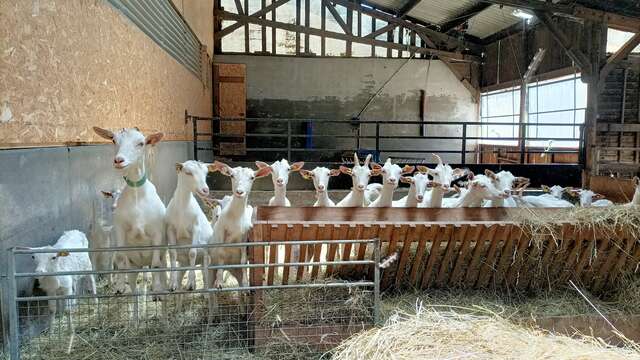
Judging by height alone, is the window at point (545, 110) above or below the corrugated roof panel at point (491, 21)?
below

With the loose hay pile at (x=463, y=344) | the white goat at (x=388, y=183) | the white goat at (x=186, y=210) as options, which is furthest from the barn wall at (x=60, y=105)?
the white goat at (x=388, y=183)

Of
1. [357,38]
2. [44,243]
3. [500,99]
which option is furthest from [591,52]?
[44,243]

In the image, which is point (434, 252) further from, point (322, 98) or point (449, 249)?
point (322, 98)

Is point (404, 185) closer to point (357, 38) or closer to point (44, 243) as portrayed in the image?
point (44, 243)

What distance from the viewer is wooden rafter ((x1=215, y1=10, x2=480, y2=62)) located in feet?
56.2

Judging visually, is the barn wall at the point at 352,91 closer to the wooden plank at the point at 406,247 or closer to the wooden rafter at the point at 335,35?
the wooden rafter at the point at 335,35

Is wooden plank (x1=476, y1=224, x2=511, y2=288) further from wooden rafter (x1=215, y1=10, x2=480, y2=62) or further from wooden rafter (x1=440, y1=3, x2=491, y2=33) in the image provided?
wooden rafter (x1=215, y1=10, x2=480, y2=62)

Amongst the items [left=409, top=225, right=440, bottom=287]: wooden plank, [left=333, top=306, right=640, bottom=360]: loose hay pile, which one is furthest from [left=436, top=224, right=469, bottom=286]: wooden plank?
[left=333, top=306, right=640, bottom=360]: loose hay pile

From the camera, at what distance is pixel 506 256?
476 centimetres

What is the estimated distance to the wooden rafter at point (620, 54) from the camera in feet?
31.6

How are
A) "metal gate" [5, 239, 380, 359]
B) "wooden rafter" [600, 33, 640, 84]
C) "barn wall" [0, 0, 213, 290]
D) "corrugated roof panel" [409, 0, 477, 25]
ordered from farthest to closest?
1. "corrugated roof panel" [409, 0, 477, 25]
2. "wooden rafter" [600, 33, 640, 84]
3. "metal gate" [5, 239, 380, 359]
4. "barn wall" [0, 0, 213, 290]

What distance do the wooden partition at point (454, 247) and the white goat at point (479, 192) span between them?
105 centimetres

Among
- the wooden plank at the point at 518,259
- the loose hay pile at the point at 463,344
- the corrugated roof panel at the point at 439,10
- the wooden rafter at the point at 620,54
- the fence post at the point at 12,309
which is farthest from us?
the corrugated roof panel at the point at 439,10

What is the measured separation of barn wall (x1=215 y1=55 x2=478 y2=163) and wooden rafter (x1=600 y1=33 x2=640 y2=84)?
28.0ft
